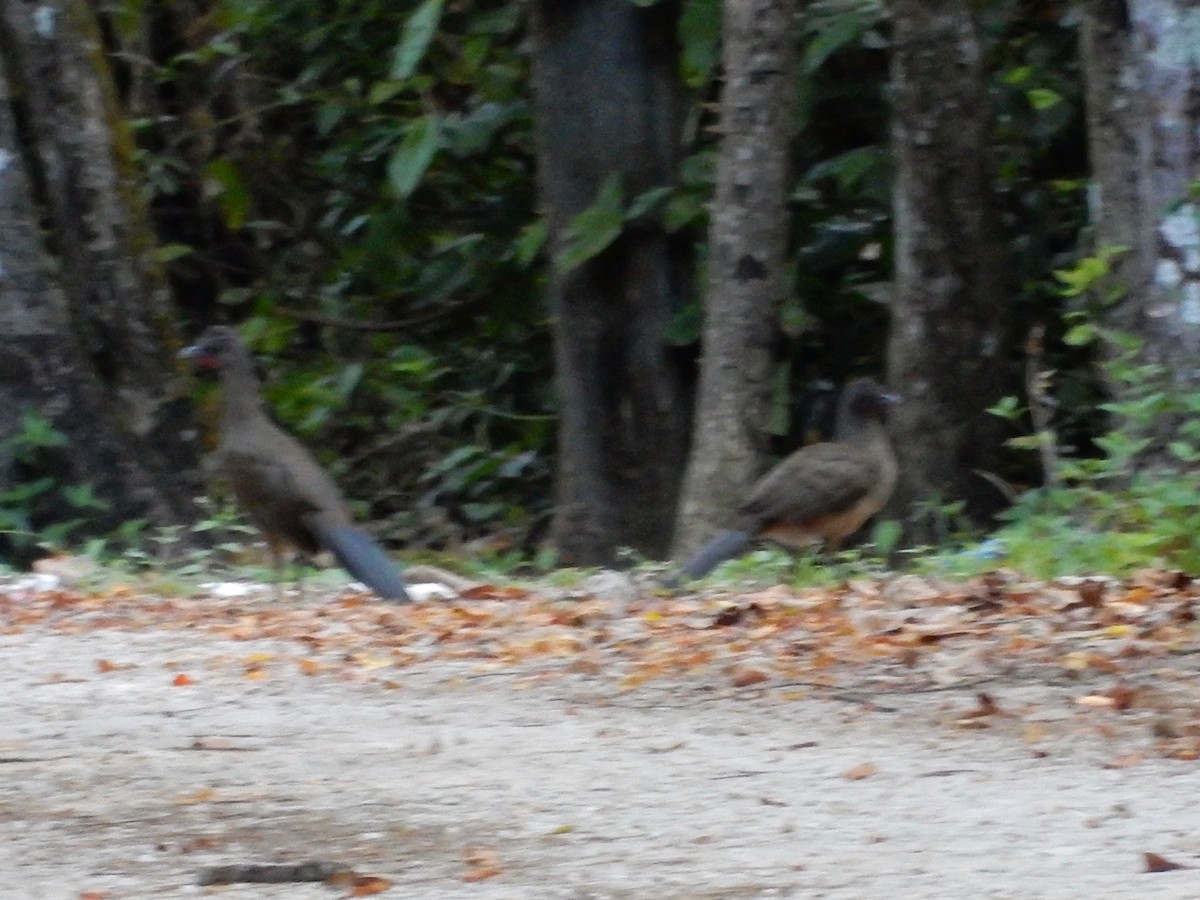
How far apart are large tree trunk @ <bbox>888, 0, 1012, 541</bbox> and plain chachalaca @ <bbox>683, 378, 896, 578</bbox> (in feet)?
0.63

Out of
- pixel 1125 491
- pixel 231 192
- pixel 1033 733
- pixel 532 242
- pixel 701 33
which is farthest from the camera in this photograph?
pixel 231 192

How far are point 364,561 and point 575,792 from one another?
3.67 metres

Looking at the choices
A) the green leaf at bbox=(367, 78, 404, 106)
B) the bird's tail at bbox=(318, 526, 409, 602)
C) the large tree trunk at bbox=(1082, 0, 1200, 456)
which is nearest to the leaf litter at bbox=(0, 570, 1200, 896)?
the bird's tail at bbox=(318, 526, 409, 602)

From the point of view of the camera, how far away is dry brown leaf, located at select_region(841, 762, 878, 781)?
4.87 metres

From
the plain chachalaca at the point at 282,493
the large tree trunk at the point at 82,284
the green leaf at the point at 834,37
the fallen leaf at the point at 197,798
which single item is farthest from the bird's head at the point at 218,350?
the fallen leaf at the point at 197,798

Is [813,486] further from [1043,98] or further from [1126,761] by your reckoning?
[1126,761]

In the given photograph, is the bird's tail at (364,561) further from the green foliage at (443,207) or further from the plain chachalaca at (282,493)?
the green foliage at (443,207)

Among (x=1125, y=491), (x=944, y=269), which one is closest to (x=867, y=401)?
(x=944, y=269)

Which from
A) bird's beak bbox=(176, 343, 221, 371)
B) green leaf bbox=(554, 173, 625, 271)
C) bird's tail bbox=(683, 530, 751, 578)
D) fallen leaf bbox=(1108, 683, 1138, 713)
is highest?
green leaf bbox=(554, 173, 625, 271)

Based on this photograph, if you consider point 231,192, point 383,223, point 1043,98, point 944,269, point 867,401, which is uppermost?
point 231,192

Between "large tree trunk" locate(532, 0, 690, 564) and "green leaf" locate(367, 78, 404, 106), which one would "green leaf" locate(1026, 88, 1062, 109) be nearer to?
"large tree trunk" locate(532, 0, 690, 564)

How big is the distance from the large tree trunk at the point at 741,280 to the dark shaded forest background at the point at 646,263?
0.06ft

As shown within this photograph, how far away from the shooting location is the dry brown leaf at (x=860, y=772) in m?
4.87

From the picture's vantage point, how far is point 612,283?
10.8 m
